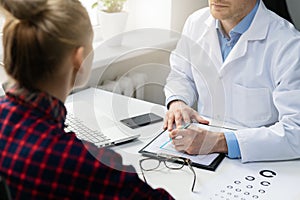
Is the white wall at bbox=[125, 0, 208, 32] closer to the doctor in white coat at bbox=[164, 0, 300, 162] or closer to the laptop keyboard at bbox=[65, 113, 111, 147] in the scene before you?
the doctor in white coat at bbox=[164, 0, 300, 162]

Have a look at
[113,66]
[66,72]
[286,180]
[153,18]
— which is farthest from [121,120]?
[153,18]

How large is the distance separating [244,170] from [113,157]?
0.51 meters

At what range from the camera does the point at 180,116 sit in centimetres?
151

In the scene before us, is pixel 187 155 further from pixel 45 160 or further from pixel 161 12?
pixel 161 12

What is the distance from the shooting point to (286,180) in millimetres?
1236

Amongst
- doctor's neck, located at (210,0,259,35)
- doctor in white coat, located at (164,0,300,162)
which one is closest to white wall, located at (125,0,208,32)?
doctor in white coat, located at (164,0,300,162)

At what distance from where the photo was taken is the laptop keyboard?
1366 millimetres

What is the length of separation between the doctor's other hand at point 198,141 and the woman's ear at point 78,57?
1.74 feet

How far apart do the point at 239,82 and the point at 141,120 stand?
1.21 feet

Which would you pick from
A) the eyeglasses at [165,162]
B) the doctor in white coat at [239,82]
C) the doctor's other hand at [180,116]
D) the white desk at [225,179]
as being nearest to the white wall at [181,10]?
the doctor in white coat at [239,82]

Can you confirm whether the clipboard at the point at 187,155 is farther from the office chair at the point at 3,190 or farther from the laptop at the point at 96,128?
the office chair at the point at 3,190

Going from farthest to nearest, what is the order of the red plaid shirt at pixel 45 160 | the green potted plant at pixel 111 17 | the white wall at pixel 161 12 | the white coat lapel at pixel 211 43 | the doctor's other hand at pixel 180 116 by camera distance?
1. the white wall at pixel 161 12
2. the green potted plant at pixel 111 17
3. the white coat lapel at pixel 211 43
4. the doctor's other hand at pixel 180 116
5. the red plaid shirt at pixel 45 160

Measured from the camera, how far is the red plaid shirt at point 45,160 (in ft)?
2.64

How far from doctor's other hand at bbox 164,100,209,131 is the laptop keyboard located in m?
0.22
